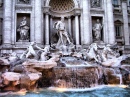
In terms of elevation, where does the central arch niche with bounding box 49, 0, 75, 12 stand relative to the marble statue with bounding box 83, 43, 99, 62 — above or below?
above

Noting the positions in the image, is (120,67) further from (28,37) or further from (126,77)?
(28,37)

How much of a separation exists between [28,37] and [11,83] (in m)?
9.60

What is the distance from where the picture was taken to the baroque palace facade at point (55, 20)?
1992cm

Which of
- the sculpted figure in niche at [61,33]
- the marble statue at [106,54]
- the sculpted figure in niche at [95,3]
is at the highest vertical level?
the sculpted figure in niche at [95,3]

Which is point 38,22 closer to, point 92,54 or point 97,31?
point 92,54

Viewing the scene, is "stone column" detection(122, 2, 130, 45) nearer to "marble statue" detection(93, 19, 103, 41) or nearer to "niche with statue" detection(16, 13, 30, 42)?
"marble statue" detection(93, 19, 103, 41)

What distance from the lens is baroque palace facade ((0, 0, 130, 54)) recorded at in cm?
1992

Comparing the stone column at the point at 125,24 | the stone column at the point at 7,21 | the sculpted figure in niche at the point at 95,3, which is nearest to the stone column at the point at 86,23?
the sculpted figure in niche at the point at 95,3

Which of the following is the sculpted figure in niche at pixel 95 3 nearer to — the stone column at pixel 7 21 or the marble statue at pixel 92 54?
the marble statue at pixel 92 54

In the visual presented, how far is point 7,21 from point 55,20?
5.87 meters

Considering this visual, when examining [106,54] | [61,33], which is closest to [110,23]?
[106,54]

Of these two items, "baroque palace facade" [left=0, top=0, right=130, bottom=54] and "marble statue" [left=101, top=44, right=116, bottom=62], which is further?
"baroque palace facade" [left=0, top=0, right=130, bottom=54]

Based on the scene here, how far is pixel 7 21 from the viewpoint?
64.8 feet

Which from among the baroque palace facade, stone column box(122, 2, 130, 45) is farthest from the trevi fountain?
stone column box(122, 2, 130, 45)
